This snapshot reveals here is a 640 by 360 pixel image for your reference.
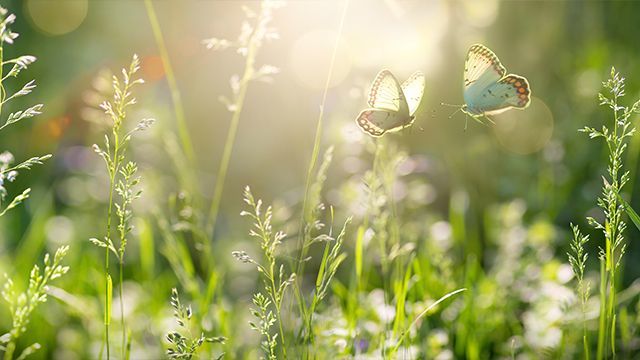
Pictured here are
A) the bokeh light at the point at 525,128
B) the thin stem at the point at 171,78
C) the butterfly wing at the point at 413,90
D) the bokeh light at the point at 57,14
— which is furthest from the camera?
the bokeh light at the point at 57,14

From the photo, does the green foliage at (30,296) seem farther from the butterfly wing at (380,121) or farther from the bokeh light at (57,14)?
the bokeh light at (57,14)

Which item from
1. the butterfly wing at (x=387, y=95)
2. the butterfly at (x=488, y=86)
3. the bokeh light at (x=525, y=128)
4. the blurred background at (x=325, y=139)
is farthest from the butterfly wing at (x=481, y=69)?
the bokeh light at (x=525, y=128)

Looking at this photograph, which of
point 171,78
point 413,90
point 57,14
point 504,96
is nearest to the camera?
point 504,96

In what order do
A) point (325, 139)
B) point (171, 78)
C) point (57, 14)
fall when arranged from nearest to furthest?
point (171, 78) < point (325, 139) < point (57, 14)

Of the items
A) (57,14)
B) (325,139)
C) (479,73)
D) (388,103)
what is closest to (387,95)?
(388,103)

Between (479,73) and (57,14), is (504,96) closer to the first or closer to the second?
(479,73)

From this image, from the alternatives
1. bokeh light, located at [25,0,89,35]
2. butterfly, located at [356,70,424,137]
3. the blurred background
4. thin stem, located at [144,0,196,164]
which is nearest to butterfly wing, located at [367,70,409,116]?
butterfly, located at [356,70,424,137]
